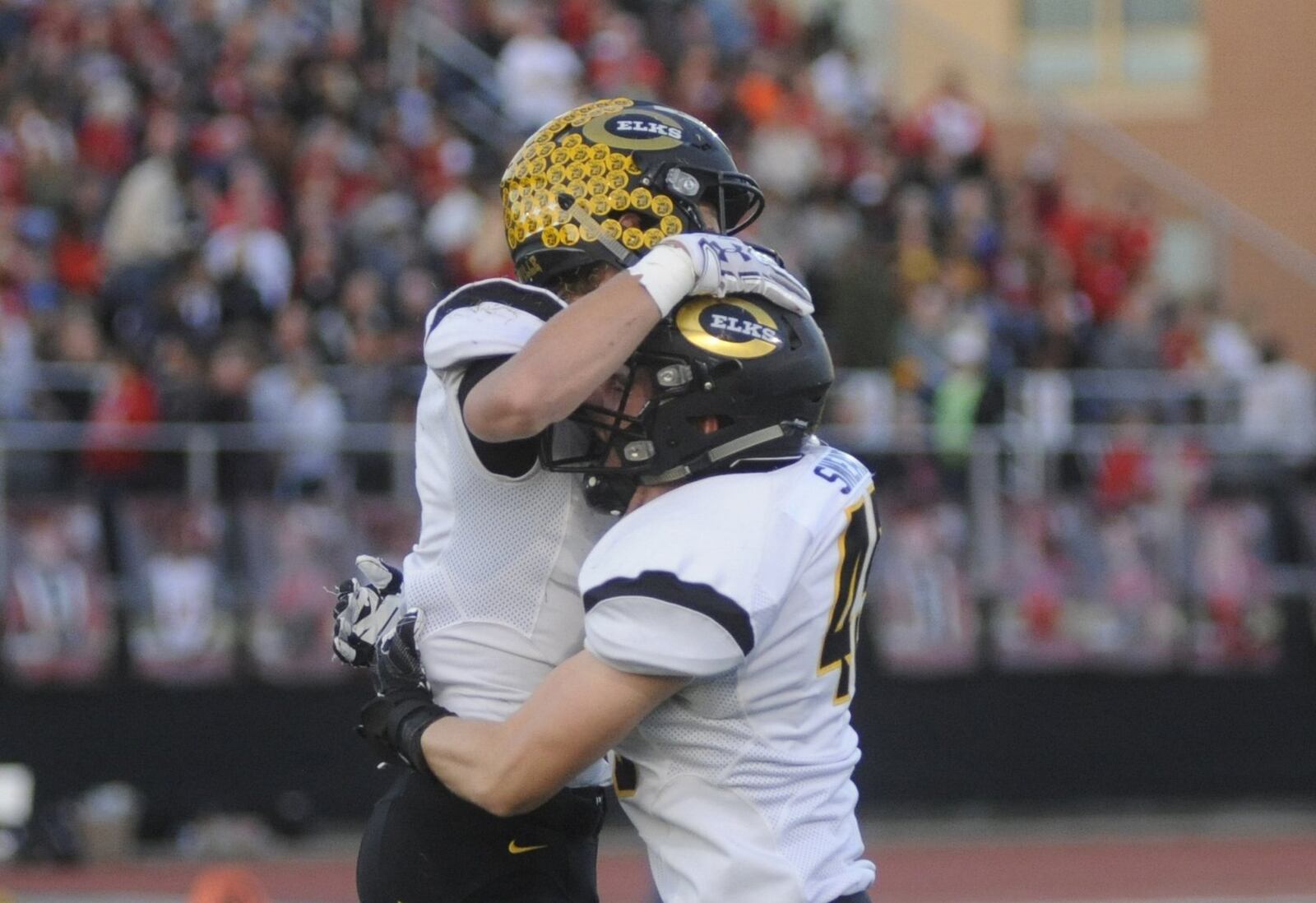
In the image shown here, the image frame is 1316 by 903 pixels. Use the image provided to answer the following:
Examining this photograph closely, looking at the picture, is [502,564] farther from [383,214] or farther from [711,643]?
[383,214]

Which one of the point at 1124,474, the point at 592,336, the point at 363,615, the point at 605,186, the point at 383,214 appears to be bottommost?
the point at 1124,474

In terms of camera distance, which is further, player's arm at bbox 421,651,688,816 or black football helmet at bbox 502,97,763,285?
black football helmet at bbox 502,97,763,285

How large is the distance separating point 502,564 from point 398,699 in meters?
0.25

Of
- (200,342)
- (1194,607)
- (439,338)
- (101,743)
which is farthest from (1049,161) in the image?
(439,338)

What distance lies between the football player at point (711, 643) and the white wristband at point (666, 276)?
0.07 meters

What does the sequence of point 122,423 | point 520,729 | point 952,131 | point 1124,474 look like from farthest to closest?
point 952,131 → point 1124,474 → point 122,423 → point 520,729

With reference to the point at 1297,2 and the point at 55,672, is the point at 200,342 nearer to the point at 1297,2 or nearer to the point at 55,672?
the point at 55,672

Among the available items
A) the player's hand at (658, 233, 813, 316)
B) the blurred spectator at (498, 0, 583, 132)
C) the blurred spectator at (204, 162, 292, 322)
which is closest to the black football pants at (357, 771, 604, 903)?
the player's hand at (658, 233, 813, 316)

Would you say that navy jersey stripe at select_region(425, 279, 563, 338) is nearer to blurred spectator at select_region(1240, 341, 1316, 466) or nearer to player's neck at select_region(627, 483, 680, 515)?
player's neck at select_region(627, 483, 680, 515)

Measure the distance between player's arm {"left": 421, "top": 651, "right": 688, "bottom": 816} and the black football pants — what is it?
17 cm

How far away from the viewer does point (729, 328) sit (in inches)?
116

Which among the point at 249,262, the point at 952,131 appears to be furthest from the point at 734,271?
the point at 952,131

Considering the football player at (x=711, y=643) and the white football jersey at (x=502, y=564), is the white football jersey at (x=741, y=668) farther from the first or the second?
the white football jersey at (x=502, y=564)

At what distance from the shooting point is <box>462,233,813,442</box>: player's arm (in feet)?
9.36
